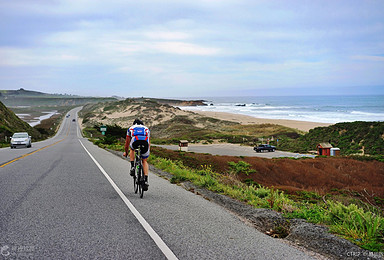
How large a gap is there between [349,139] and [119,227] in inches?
1977

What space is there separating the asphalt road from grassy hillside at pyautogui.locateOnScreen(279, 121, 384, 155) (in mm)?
41320

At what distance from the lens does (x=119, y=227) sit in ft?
18.8

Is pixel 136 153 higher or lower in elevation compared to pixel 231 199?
higher

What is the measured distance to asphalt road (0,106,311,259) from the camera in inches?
181

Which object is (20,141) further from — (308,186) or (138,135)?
(138,135)

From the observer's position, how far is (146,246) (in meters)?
4.80

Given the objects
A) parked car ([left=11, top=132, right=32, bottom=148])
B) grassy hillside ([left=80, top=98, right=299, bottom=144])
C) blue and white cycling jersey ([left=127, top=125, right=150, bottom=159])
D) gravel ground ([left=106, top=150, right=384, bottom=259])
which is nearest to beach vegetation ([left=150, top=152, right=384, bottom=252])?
gravel ground ([left=106, top=150, right=384, bottom=259])

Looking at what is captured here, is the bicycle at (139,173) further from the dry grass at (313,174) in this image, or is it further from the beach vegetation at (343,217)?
the dry grass at (313,174)

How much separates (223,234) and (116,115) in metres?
136

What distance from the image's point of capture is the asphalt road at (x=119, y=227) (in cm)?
459

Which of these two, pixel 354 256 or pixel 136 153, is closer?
pixel 354 256

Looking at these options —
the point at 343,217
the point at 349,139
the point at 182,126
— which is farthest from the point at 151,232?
the point at 182,126

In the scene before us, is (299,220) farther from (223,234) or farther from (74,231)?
(74,231)

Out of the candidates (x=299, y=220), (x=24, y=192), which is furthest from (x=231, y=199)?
(x=24, y=192)
